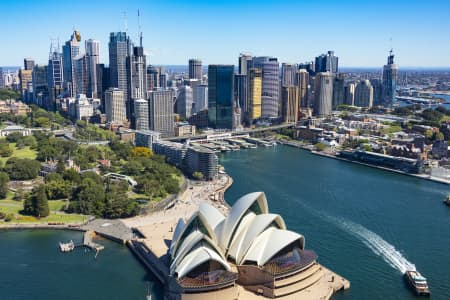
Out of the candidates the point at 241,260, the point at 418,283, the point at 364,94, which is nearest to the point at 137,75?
the point at 364,94

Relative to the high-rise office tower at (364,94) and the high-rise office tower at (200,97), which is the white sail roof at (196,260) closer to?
the high-rise office tower at (200,97)

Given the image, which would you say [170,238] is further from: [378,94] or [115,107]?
[378,94]

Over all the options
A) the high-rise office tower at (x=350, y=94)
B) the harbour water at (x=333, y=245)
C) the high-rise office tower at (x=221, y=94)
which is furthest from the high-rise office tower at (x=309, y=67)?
the harbour water at (x=333, y=245)

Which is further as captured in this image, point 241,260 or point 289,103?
point 289,103

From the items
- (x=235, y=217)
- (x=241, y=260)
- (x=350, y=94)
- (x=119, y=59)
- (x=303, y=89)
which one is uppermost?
(x=119, y=59)

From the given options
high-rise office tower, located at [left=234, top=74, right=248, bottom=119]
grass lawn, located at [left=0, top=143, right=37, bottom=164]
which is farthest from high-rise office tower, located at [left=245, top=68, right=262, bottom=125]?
grass lawn, located at [left=0, top=143, right=37, bottom=164]

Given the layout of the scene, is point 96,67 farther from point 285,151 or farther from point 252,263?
point 252,263

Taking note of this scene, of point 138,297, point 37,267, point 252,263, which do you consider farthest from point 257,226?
point 37,267
